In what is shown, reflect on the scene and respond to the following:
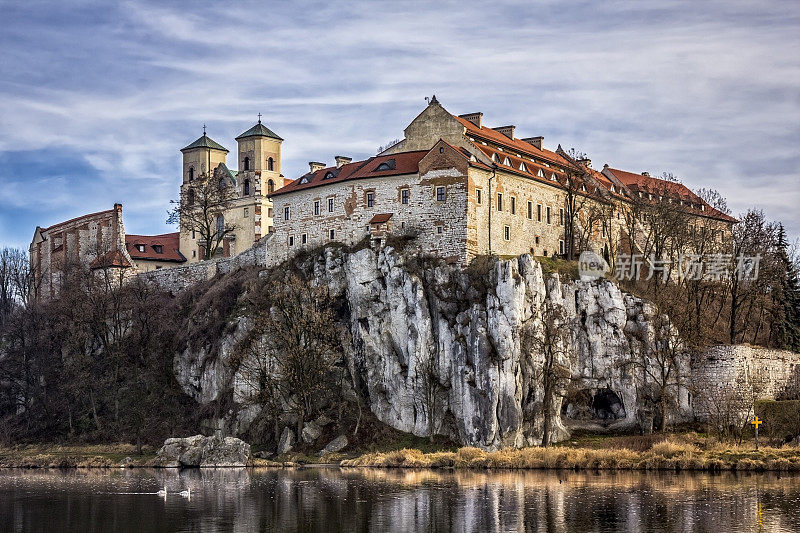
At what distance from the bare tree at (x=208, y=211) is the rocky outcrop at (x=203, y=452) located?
83.2 ft

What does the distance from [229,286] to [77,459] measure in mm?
17161

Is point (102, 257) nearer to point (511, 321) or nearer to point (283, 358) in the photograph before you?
point (283, 358)

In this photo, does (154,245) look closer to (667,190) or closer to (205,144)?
(205,144)

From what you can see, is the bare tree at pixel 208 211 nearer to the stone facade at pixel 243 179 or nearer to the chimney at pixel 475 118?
the stone facade at pixel 243 179

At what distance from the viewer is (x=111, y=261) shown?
322ft

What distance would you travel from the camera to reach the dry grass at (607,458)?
6019cm

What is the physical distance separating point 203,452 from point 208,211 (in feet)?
106

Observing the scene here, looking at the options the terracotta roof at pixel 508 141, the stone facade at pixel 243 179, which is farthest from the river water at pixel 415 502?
the stone facade at pixel 243 179

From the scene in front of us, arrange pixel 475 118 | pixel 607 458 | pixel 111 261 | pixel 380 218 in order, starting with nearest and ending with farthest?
pixel 607 458, pixel 380 218, pixel 475 118, pixel 111 261

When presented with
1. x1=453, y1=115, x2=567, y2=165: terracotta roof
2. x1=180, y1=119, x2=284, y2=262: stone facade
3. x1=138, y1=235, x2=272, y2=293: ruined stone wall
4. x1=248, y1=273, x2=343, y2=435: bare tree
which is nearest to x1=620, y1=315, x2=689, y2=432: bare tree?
x1=453, y1=115, x2=567, y2=165: terracotta roof

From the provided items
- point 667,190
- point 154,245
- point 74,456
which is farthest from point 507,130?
point 74,456

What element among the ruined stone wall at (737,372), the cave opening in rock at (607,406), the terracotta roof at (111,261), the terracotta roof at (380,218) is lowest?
the cave opening in rock at (607,406)

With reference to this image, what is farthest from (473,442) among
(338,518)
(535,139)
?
(535,139)

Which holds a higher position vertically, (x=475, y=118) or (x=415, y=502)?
(x=475, y=118)
